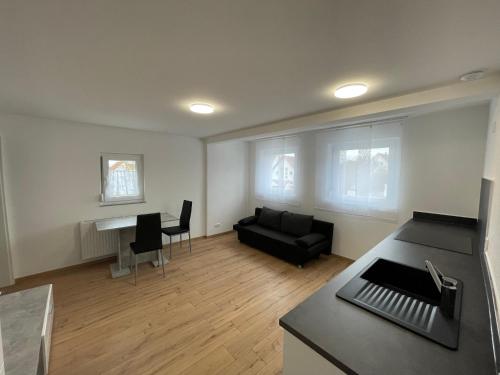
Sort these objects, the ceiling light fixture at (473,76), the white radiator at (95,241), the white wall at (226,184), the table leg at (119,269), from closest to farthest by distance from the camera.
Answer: the ceiling light fixture at (473,76), the table leg at (119,269), the white radiator at (95,241), the white wall at (226,184)

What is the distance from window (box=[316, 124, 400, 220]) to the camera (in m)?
3.10

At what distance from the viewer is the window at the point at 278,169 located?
14.4 feet

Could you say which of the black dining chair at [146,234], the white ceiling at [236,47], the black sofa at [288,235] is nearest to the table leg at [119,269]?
the black dining chair at [146,234]

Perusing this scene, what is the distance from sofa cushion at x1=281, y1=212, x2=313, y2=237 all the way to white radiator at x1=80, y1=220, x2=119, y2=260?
117 inches

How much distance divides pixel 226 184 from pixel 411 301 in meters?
4.31

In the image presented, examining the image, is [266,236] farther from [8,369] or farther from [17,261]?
[17,261]

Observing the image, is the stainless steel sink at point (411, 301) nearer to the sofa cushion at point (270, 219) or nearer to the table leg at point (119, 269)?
the sofa cushion at point (270, 219)

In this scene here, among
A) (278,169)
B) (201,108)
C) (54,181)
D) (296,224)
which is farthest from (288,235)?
(54,181)

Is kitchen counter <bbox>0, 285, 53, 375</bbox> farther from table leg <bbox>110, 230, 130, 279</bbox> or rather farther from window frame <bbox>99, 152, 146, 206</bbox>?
window frame <bbox>99, 152, 146, 206</bbox>

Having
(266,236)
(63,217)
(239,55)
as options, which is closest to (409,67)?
(239,55)

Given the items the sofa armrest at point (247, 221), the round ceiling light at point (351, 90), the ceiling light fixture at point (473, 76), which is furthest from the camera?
the sofa armrest at point (247, 221)

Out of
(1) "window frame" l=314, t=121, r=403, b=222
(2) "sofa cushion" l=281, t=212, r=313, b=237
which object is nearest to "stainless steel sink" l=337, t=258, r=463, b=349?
(1) "window frame" l=314, t=121, r=403, b=222

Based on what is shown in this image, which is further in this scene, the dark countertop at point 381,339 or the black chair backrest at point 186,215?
the black chair backrest at point 186,215

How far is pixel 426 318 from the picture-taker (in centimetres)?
99
